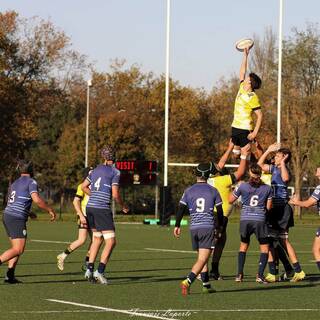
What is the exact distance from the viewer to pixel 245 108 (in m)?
20.4

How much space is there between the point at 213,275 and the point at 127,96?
241 feet

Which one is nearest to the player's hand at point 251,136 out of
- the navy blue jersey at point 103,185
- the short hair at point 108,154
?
the short hair at point 108,154

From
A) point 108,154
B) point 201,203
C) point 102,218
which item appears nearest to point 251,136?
point 108,154

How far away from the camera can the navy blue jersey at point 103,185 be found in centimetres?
1780

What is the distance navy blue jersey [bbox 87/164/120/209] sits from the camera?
17.8m

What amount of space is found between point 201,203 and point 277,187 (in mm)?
3213

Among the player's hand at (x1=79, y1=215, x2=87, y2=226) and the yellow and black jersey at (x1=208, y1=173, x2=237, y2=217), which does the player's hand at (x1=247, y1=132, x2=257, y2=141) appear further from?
the player's hand at (x1=79, y1=215, x2=87, y2=226)

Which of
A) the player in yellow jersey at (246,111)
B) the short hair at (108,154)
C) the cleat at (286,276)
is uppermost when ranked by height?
the player in yellow jersey at (246,111)

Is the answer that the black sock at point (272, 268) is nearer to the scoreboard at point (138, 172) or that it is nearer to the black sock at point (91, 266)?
the black sock at point (91, 266)

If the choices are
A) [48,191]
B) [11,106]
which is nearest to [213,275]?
[11,106]

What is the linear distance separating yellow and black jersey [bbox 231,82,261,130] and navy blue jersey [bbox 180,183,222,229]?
→ 4.21m

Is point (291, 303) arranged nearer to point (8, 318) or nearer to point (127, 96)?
point (8, 318)

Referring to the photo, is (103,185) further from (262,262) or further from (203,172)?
(262,262)

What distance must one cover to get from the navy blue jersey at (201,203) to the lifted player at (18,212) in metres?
2.51
